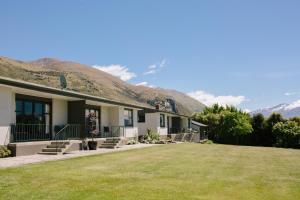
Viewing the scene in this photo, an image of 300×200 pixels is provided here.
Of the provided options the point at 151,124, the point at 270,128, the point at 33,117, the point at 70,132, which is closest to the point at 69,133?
the point at 70,132

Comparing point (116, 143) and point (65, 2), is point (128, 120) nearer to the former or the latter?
point (116, 143)

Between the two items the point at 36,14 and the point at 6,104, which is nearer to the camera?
the point at 6,104

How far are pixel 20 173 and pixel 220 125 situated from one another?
4501cm

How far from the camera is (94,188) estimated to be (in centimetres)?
782

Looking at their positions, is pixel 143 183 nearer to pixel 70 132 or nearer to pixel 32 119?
pixel 32 119

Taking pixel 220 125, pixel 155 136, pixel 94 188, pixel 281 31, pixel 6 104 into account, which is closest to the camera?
pixel 94 188

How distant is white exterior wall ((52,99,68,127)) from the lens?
19619mm

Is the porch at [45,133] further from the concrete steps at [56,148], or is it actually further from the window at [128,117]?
the window at [128,117]

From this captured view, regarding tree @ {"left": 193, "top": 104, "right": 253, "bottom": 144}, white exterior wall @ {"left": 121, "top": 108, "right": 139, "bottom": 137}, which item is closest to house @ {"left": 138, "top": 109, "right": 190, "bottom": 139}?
white exterior wall @ {"left": 121, "top": 108, "right": 139, "bottom": 137}

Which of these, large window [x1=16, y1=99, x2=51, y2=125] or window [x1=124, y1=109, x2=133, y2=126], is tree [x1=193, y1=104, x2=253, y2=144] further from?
large window [x1=16, y1=99, x2=51, y2=125]

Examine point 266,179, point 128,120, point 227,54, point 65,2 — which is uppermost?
point 65,2

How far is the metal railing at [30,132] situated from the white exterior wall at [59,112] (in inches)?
32.2

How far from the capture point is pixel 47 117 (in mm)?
19062

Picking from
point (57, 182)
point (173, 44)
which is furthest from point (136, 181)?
point (173, 44)
